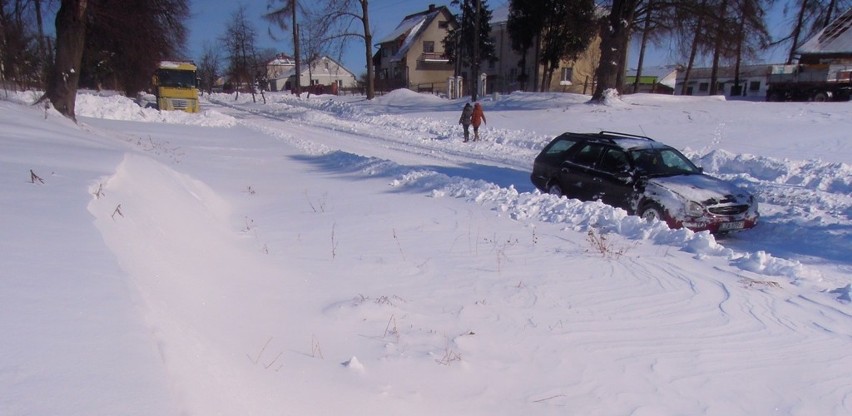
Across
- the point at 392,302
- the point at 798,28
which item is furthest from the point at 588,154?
the point at 798,28

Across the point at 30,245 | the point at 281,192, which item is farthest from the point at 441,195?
the point at 30,245

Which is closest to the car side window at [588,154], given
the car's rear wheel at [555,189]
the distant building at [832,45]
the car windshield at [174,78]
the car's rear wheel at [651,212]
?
the car's rear wheel at [555,189]

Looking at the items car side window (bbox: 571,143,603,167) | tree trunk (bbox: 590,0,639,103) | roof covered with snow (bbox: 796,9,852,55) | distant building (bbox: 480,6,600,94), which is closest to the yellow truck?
tree trunk (bbox: 590,0,639,103)

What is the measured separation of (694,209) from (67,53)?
60.6 feet

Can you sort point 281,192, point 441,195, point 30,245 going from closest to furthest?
point 30,245, point 441,195, point 281,192

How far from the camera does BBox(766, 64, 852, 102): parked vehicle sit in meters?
27.4

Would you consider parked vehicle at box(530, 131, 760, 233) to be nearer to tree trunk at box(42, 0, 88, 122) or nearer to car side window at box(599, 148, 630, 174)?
car side window at box(599, 148, 630, 174)

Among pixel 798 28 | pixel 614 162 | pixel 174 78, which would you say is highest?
pixel 798 28

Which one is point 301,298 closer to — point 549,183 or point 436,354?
point 436,354

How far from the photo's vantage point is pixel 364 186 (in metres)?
10.6

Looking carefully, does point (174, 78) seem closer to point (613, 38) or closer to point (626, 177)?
point (613, 38)

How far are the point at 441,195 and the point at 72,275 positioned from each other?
6.70 m

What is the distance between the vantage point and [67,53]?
1703 centimetres

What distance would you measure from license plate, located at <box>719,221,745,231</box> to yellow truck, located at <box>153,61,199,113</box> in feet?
88.8
